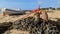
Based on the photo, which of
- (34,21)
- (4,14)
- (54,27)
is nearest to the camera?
(54,27)

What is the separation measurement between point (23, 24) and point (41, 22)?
1335 mm

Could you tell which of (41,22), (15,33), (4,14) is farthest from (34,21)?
(4,14)

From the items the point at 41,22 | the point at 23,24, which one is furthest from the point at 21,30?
the point at 41,22

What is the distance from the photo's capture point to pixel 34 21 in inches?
449

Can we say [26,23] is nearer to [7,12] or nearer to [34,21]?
[34,21]

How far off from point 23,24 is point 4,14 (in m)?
6.92

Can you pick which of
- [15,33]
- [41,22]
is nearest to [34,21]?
[41,22]

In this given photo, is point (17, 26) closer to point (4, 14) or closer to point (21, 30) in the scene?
point (21, 30)

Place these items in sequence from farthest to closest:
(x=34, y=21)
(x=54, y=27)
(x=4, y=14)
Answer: (x=4, y=14) < (x=34, y=21) < (x=54, y=27)

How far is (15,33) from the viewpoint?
11.1m

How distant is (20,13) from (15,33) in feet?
26.1

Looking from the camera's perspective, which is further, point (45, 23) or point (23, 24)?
point (23, 24)

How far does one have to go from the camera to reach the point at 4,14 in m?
18.4

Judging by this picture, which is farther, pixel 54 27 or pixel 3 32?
pixel 3 32
